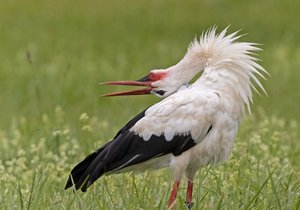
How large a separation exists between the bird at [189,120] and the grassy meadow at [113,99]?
0.13 meters

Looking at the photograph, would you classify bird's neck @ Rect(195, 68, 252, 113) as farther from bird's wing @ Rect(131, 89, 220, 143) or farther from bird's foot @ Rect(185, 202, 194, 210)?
bird's foot @ Rect(185, 202, 194, 210)

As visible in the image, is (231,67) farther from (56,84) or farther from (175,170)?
(56,84)

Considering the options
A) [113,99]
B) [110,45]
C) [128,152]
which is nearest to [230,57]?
[128,152]

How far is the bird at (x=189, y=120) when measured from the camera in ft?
20.1

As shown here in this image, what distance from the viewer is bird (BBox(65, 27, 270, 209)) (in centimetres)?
613

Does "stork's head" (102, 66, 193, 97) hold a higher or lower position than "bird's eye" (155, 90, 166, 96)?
higher

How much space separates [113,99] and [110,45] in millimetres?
3566

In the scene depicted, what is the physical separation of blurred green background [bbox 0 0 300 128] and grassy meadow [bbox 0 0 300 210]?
0.07 feet

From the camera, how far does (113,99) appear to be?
1320cm

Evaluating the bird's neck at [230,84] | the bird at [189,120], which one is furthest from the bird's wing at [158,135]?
the bird's neck at [230,84]

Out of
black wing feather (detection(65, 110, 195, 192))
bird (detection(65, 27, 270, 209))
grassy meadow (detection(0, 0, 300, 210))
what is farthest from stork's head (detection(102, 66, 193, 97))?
grassy meadow (detection(0, 0, 300, 210))

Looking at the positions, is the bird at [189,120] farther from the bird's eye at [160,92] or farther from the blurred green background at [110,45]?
the blurred green background at [110,45]

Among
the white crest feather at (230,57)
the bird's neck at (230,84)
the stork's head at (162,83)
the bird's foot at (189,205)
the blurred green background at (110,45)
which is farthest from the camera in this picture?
the blurred green background at (110,45)

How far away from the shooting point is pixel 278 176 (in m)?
6.95
